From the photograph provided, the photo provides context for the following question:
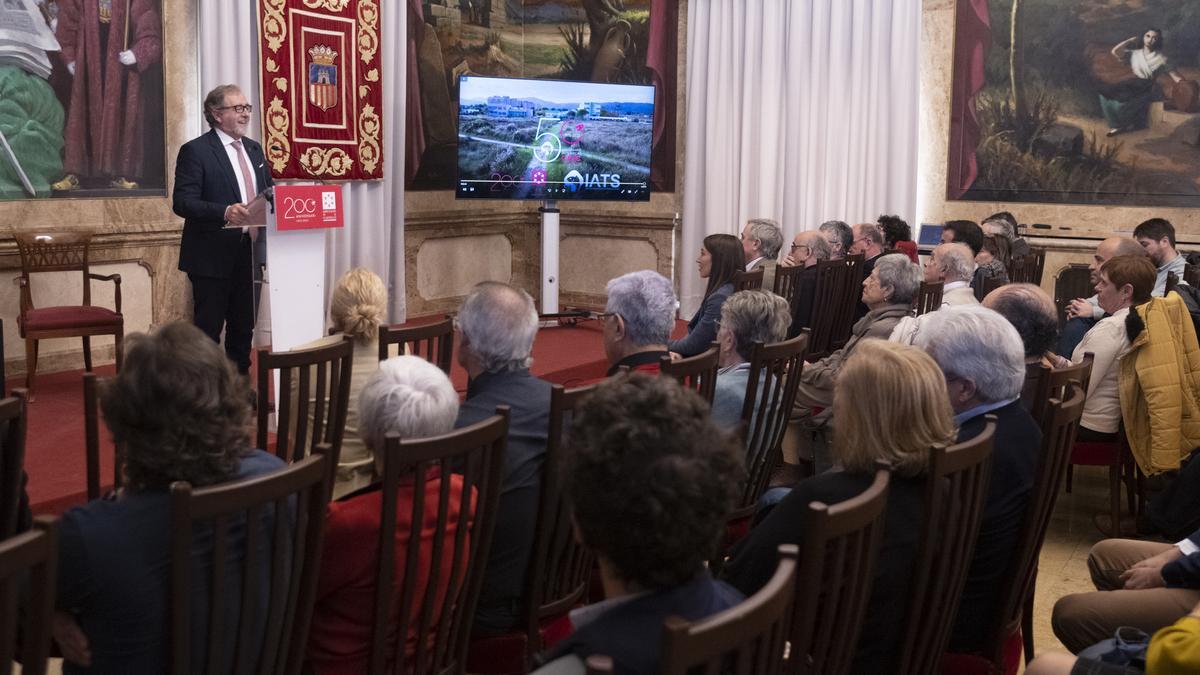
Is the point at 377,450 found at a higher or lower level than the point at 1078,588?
higher

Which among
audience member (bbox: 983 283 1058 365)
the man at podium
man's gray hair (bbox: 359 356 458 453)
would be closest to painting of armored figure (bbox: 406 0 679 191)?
the man at podium

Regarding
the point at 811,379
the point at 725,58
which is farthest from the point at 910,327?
the point at 725,58

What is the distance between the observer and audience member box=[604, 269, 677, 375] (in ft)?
13.1

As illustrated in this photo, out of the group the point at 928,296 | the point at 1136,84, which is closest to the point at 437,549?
the point at 928,296

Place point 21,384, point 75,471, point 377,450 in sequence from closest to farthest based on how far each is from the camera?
point 377,450 < point 75,471 < point 21,384

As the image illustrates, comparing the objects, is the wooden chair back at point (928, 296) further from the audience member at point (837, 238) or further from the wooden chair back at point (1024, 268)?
the wooden chair back at point (1024, 268)

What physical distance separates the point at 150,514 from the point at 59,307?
197 inches

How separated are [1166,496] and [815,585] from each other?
93.2 inches

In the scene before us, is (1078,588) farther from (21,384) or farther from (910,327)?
(21,384)

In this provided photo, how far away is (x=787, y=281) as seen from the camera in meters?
5.91

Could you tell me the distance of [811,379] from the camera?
480 cm

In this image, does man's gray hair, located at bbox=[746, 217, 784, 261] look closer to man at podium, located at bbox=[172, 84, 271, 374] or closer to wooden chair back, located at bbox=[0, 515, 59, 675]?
man at podium, located at bbox=[172, 84, 271, 374]

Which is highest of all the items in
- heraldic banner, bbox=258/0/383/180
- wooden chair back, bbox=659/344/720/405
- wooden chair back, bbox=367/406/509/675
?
heraldic banner, bbox=258/0/383/180

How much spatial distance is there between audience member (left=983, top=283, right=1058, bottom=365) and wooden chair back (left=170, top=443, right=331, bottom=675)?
2640mm
